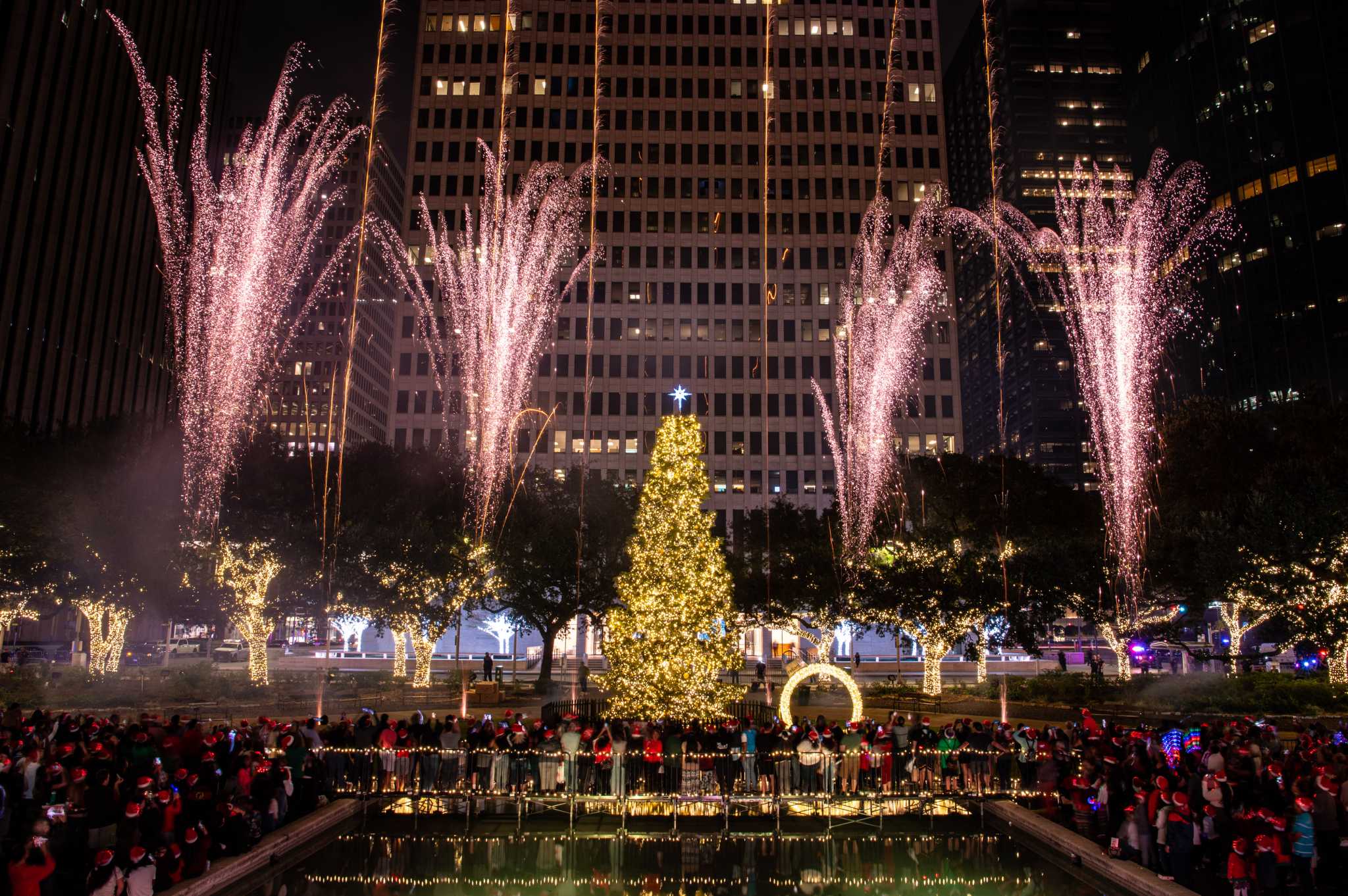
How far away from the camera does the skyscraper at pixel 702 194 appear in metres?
87.9

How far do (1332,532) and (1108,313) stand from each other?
12332 mm

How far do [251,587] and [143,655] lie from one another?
3013cm

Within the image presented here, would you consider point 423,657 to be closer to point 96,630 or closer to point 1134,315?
point 96,630

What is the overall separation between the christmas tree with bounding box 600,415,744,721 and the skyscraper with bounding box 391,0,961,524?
61.9 metres

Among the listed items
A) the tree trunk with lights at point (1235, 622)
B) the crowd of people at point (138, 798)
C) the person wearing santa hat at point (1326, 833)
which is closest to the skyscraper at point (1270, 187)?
the tree trunk with lights at point (1235, 622)

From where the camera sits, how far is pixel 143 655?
2464 inches

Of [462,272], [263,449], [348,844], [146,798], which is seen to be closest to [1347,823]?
[348,844]

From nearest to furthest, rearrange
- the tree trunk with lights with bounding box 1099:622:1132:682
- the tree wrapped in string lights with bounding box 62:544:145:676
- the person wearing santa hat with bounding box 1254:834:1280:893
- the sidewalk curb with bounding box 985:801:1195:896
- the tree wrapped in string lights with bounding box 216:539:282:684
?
the person wearing santa hat with bounding box 1254:834:1280:893 → the sidewalk curb with bounding box 985:801:1195:896 → the tree wrapped in string lights with bounding box 62:544:145:676 → the tree wrapped in string lights with bounding box 216:539:282:684 → the tree trunk with lights with bounding box 1099:622:1132:682

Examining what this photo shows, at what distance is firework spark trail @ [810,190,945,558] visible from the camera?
3265 inches

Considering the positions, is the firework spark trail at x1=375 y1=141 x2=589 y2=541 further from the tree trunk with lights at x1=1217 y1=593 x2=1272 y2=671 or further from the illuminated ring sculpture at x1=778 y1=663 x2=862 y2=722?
the illuminated ring sculpture at x1=778 y1=663 x2=862 y2=722

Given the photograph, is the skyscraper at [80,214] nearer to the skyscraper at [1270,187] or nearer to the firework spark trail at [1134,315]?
the firework spark trail at [1134,315]

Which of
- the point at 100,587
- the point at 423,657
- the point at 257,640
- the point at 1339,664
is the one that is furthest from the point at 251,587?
the point at 1339,664

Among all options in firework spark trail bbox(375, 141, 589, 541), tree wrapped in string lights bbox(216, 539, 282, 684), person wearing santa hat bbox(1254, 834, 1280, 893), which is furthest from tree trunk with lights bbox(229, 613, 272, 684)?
person wearing santa hat bbox(1254, 834, 1280, 893)

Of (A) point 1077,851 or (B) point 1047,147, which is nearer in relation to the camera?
(A) point 1077,851
